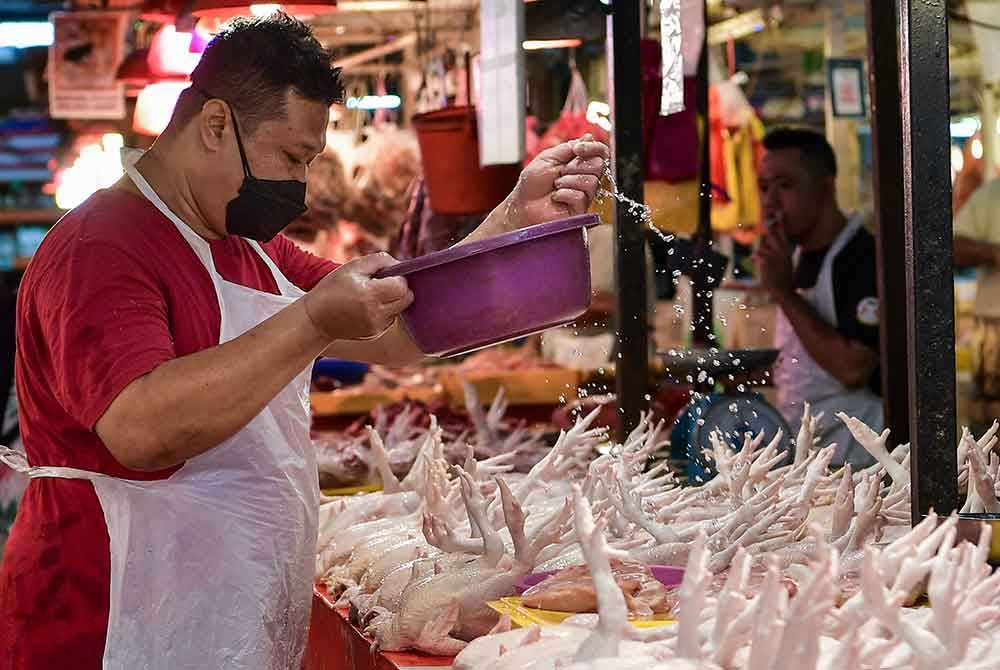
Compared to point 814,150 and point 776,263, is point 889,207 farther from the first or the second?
point 814,150

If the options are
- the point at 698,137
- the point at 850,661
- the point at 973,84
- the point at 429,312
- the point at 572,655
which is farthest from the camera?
the point at 973,84

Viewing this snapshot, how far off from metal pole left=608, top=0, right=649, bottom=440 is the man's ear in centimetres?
170

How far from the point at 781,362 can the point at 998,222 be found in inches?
71.0

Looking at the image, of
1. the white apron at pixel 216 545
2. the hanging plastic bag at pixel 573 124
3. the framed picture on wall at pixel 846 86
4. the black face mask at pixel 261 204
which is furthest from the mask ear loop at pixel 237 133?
the framed picture on wall at pixel 846 86

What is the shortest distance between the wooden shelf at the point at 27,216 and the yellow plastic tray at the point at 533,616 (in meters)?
11.8

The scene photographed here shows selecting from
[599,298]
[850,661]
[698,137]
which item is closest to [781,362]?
[698,137]

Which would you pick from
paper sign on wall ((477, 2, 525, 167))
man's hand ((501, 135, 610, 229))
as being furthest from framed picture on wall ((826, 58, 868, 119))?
man's hand ((501, 135, 610, 229))

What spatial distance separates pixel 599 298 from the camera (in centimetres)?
703

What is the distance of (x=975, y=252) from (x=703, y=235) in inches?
70.8

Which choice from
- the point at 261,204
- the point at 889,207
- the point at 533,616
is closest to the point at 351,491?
the point at 889,207

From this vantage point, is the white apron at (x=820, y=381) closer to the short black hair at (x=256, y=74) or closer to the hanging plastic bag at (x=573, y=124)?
the hanging plastic bag at (x=573, y=124)

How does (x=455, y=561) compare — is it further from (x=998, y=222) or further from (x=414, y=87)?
(x=414, y=87)

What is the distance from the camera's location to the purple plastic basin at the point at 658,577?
101 inches

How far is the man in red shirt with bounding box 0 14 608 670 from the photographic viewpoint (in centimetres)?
248
